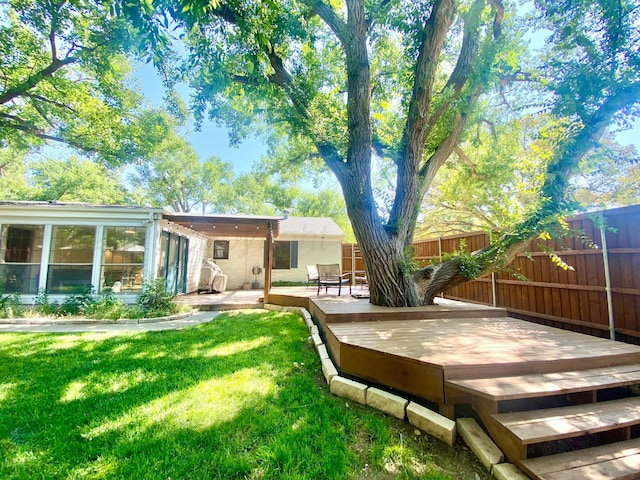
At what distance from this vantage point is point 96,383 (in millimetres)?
3109

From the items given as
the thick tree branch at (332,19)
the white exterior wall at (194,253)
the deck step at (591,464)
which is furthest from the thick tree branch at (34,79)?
the deck step at (591,464)

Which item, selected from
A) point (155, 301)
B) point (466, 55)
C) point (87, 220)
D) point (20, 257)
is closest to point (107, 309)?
point (155, 301)

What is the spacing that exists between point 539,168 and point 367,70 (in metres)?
3.51

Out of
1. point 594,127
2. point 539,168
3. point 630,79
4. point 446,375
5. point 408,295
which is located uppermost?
point 630,79

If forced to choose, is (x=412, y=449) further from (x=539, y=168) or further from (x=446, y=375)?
(x=539, y=168)

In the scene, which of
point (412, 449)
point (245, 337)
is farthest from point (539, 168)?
point (245, 337)

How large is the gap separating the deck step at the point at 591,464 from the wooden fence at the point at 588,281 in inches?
102

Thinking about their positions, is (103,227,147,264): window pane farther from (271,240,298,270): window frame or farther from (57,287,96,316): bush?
(271,240,298,270): window frame

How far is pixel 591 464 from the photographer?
173cm

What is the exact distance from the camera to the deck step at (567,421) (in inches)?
70.5

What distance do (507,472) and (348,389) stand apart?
143 cm

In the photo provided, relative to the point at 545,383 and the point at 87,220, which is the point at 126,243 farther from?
the point at 545,383

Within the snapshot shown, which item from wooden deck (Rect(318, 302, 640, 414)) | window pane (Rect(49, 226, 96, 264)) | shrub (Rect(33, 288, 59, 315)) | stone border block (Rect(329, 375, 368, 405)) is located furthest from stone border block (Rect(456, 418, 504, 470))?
window pane (Rect(49, 226, 96, 264))

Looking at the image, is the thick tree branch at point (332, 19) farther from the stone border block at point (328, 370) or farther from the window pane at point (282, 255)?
the window pane at point (282, 255)
